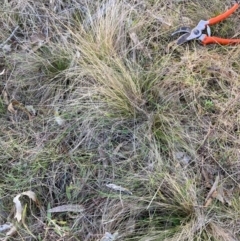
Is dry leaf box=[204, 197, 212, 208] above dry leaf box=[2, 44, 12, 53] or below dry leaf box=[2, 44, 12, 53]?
below

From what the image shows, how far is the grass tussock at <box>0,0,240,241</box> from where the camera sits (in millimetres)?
1576

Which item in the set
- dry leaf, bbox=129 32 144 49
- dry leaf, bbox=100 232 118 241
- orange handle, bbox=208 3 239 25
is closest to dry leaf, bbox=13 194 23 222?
dry leaf, bbox=100 232 118 241

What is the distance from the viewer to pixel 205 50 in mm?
1860

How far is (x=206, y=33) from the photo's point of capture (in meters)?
1.89

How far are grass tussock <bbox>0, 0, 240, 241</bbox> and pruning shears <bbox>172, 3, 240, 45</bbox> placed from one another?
3 cm

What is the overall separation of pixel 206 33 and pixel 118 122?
0.54 meters

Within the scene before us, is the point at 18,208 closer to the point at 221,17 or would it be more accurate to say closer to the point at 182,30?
the point at 182,30

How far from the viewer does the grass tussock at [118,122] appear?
158cm

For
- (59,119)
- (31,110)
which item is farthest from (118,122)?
(31,110)

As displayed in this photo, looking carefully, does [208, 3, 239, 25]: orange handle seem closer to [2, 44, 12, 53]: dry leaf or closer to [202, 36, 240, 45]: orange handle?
[202, 36, 240, 45]: orange handle

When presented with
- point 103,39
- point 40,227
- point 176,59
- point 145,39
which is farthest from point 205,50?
point 40,227

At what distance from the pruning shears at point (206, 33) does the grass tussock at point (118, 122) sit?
0.11 ft

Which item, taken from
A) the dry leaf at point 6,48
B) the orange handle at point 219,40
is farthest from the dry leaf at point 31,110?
the orange handle at point 219,40

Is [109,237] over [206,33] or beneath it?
beneath
